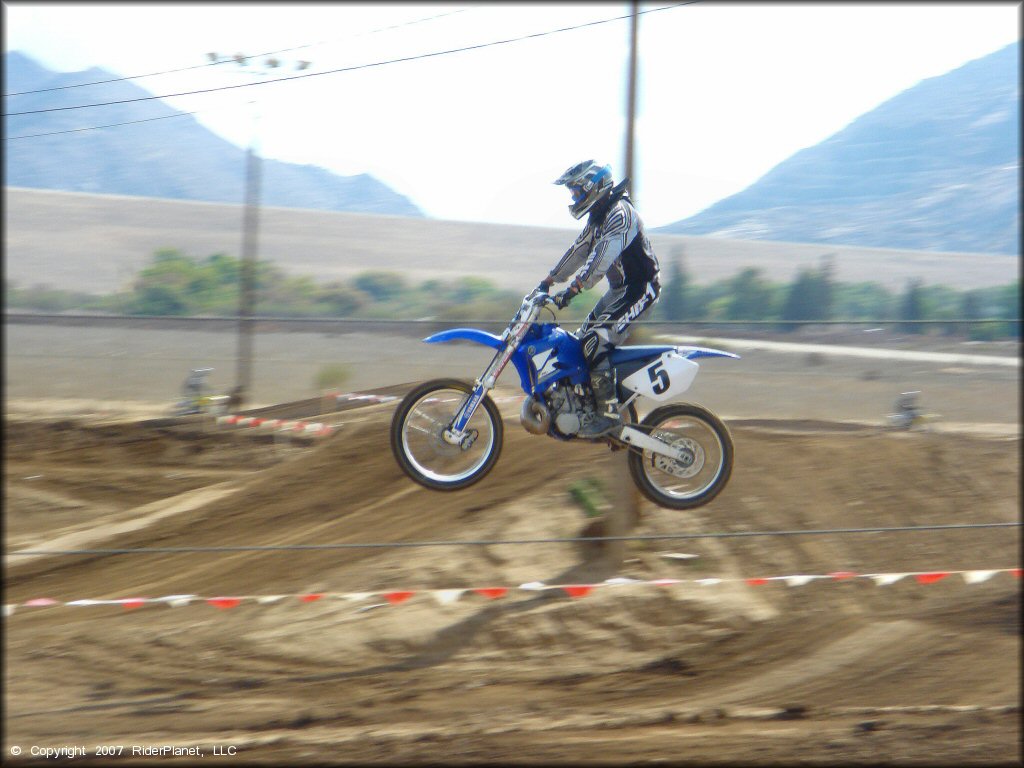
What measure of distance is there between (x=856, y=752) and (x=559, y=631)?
270cm

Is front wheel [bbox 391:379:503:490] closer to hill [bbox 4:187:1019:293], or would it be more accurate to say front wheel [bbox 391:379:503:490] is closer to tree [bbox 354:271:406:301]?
hill [bbox 4:187:1019:293]

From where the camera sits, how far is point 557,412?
20.5ft

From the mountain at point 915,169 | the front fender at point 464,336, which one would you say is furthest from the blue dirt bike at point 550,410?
the mountain at point 915,169

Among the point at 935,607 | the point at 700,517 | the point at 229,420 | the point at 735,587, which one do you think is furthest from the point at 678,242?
the point at 229,420

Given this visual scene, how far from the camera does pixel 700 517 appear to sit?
9.96 metres

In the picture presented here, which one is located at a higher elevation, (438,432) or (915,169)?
(915,169)

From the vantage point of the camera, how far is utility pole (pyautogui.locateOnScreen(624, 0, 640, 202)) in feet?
28.3

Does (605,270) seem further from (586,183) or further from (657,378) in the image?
(657,378)

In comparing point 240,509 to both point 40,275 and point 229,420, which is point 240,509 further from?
point 40,275

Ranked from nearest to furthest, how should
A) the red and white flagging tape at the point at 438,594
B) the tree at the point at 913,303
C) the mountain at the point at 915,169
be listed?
the red and white flagging tape at the point at 438,594 < the mountain at the point at 915,169 < the tree at the point at 913,303

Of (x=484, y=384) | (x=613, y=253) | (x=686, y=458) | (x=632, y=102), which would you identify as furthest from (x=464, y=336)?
(x=632, y=102)

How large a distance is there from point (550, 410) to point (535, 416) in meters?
0.12

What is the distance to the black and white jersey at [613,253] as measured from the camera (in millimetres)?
6125

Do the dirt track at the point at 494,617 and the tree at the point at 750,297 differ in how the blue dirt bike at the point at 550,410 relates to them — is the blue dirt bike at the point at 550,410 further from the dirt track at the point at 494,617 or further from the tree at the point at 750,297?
the tree at the point at 750,297
